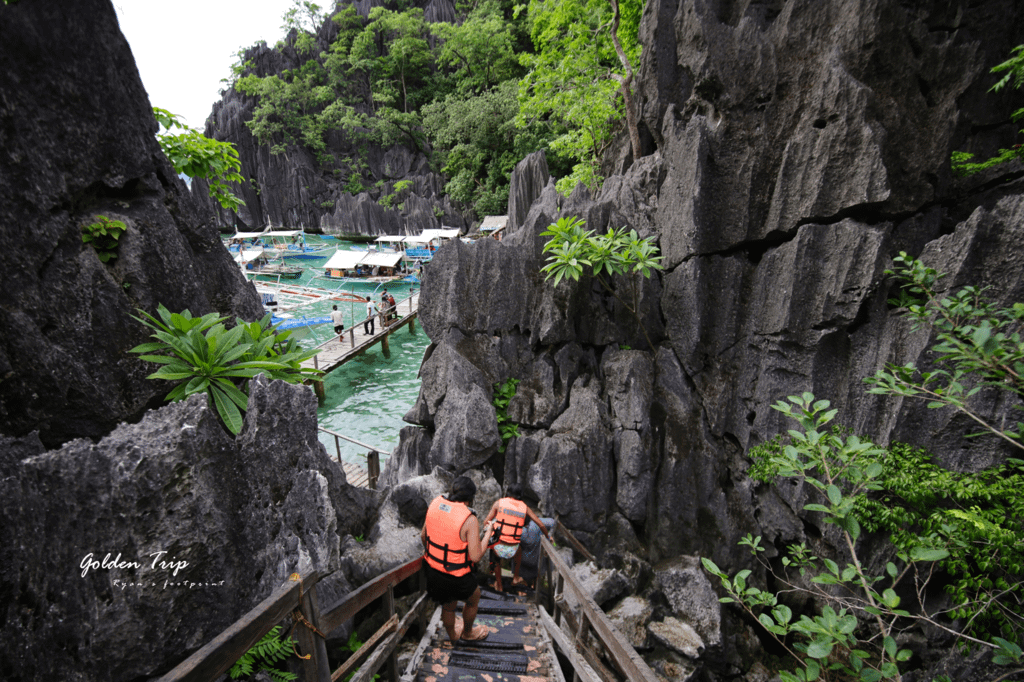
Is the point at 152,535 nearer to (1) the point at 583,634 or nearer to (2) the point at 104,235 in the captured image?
(2) the point at 104,235

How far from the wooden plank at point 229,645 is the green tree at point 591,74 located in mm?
9712

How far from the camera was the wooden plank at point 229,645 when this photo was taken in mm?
1658

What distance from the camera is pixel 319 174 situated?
46.0 m

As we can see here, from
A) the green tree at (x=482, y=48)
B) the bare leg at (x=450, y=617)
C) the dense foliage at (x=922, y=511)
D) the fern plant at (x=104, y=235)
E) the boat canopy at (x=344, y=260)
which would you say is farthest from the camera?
the green tree at (x=482, y=48)

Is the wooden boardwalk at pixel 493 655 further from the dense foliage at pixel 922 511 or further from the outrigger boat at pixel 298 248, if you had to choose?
the outrigger boat at pixel 298 248

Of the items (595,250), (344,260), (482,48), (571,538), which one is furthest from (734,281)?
(482,48)

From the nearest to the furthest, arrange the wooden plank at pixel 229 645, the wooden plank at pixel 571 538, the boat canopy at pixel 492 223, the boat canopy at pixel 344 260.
→ the wooden plank at pixel 229 645, the wooden plank at pixel 571 538, the boat canopy at pixel 344 260, the boat canopy at pixel 492 223

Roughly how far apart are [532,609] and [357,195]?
4593 centimetres

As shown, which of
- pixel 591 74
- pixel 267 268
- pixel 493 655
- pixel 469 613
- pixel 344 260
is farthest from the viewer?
pixel 267 268

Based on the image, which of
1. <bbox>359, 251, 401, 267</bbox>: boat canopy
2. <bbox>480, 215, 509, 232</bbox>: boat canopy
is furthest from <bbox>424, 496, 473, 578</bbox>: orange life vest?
<bbox>480, 215, 509, 232</bbox>: boat canopy

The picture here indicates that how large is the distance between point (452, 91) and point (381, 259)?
20196 mm

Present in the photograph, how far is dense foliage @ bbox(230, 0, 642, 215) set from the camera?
10.8 metres

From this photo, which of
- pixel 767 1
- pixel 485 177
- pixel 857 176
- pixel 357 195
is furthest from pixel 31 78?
pixel 357 195

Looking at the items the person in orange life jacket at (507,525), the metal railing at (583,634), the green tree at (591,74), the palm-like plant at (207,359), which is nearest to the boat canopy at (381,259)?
the green tree at (591,74)
